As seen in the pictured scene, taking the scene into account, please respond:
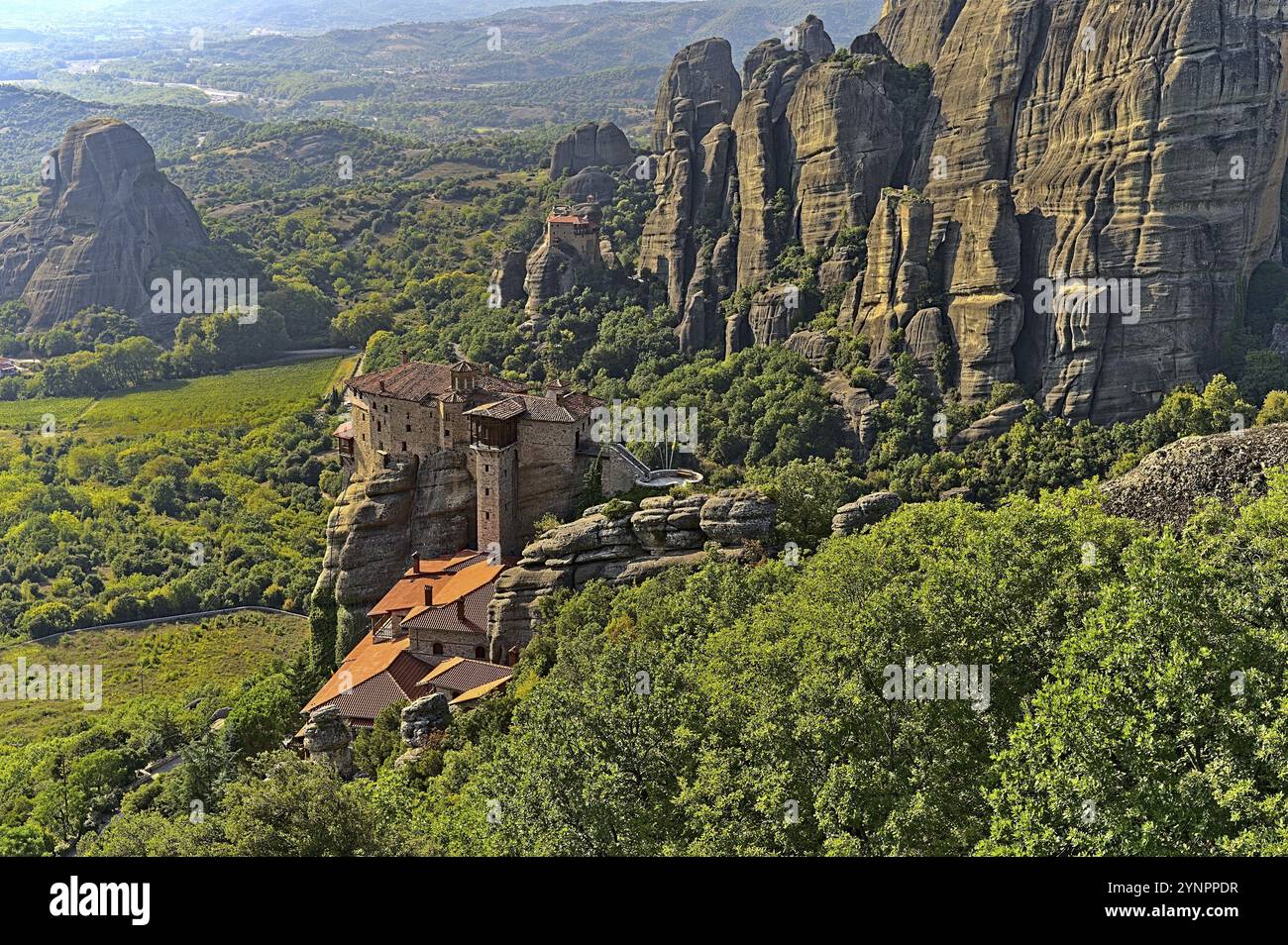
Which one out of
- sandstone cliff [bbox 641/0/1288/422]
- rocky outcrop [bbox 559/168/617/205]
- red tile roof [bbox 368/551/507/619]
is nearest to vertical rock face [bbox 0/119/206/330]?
rocky outcrop [bbox 559/168/617/205]

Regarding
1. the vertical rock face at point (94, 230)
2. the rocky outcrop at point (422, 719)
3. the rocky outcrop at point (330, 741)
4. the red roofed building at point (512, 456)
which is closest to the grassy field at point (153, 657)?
the red roofed building at point (512, 456)

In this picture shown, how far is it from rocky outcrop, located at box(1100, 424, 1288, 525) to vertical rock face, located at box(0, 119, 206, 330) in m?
122

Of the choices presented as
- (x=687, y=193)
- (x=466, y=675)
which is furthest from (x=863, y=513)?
(x=687, y=193)

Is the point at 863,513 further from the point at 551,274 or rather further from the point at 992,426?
the point at 551,274

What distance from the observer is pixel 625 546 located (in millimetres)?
39969

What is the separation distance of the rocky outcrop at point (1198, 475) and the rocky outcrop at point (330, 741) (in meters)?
23.5


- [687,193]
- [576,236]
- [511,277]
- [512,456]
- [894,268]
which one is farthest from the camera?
[511,277]

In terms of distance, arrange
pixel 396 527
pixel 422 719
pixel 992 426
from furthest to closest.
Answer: pixel 992 426
pixel 396 527
pixel 422 719

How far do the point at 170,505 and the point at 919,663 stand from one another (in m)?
72.5

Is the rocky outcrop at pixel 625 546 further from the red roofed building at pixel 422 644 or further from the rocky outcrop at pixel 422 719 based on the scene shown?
the rocky outcrop at pixel 422 719

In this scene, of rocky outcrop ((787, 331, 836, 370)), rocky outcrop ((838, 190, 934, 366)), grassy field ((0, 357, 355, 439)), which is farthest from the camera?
grassy field ((0, 357, 355, 439))

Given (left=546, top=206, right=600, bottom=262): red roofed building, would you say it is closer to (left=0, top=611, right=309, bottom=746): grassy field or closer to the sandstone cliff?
the sandstone cliff

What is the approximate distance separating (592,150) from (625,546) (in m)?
91.4

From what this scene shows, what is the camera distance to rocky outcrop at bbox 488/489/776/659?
123 feet
